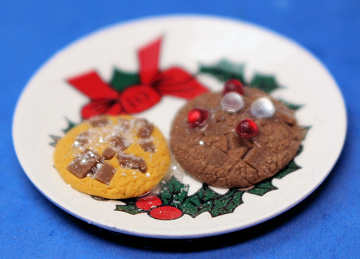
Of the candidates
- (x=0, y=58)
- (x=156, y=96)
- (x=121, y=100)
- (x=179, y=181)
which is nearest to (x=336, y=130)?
(x=179, y=181)

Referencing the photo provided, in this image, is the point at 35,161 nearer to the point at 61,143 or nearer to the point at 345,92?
the point at 61,143

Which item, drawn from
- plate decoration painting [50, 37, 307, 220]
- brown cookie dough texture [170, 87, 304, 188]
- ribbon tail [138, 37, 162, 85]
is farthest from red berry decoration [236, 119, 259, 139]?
ribbon tail [138, 37, 162, 85]

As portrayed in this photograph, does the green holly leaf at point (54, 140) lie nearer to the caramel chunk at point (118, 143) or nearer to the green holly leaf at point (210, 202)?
the caramel chunk at point (118, 143)

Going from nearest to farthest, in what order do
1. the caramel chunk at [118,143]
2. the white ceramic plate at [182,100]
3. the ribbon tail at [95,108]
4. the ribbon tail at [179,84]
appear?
the white ceramic plate at [182,100] < the caramel chunk at [118,143] < the ribbon tail at [95,108] < the ribbon tail at [179,84]

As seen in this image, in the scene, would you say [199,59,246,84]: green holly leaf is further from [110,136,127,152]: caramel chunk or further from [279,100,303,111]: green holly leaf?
[110,136,127,152]: caramel chunk

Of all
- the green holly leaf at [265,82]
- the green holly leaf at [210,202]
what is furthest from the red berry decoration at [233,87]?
the green holly leaf at [210,202]

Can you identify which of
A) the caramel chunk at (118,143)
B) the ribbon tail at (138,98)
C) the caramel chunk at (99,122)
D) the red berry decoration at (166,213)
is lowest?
the red berry decoration at (166,213)
